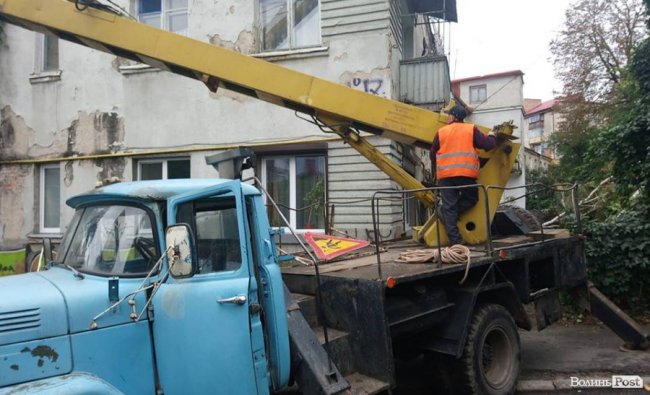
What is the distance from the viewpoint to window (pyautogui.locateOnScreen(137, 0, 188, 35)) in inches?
388

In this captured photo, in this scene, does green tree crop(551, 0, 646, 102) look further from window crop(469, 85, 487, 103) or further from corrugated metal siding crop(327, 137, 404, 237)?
corrugated metal siding crop(327, 137, 404, 237)

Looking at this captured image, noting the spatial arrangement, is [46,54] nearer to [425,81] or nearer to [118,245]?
[425,81]

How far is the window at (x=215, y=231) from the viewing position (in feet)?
10.4

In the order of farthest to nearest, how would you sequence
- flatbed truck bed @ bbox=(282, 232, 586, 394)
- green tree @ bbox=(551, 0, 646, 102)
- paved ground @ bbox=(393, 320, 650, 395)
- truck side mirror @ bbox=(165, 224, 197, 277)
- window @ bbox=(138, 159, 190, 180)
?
green tree @ bbox=(551, 0, 646, 102) → window @ bbox=(138, 159, 190, 180) → paved ground @ bbox=(393, 320, 650, 395) → flatbed truck bed @ bbox=(282, 232, 586, 394) → truck side mirror @ bbox=(165, 224, 197, 277)

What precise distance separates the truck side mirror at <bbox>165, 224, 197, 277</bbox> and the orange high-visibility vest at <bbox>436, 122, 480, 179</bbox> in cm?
326

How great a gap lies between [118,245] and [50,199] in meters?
8.90

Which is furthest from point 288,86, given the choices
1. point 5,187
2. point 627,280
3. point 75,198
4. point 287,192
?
point 5,187

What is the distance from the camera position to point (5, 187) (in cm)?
1063

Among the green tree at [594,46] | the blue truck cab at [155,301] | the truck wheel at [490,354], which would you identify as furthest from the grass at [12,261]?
the green tree at [594,46]

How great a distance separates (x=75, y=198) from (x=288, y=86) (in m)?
2.45

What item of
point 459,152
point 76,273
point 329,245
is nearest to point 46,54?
point 329,245

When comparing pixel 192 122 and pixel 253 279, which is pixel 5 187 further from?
pixel 253 279

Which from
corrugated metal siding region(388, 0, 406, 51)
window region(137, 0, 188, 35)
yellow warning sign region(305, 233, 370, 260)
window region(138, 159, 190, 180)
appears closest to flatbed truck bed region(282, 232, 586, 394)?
yellow warning sign region(305, 233, 370, 260)

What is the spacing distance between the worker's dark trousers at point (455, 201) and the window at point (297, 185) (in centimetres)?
383
